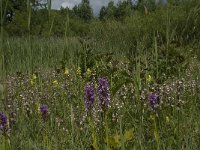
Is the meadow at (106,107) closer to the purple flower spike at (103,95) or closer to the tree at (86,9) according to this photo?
the purple flower spike at (103,95)

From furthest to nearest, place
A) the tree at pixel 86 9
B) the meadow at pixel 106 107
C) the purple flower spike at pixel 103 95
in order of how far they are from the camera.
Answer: the tree at pixel 86 9 → the meadow at pixel 106 107 → the purple flower spike at pixel 103 95

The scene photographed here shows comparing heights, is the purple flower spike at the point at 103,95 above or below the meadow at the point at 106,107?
above

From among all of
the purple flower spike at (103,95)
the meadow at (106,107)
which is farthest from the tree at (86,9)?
the purple flower spike at (103,95)

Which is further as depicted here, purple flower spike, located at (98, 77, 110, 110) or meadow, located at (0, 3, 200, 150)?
meadow, located at (0, 3, 200, 150)

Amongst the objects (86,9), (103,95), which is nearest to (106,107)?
(103,95)

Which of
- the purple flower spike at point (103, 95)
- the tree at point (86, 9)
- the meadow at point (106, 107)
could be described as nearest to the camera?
the purple flower spike at point (103, 95)

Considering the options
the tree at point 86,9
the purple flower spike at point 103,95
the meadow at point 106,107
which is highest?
the tree at point 86,9

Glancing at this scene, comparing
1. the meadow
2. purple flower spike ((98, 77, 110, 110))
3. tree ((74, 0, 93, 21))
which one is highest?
tree ((74, 0, 93, 21))

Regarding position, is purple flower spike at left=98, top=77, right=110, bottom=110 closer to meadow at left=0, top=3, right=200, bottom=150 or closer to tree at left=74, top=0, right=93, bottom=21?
meadow at left=0, top=3, right=200, bottom=150

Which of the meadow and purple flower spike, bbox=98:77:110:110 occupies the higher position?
purple flower spike, bbox=98:77:110:110

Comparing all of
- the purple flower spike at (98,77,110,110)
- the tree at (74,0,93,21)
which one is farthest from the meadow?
the tree at (74,0,93,21)

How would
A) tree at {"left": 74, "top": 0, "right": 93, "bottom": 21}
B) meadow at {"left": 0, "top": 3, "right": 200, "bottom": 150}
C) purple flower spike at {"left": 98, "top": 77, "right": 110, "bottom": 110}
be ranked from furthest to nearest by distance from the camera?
tree at {"left": 74, "top": 0, "right": 93, "bottom": 21}, meadow at {"left": 0, "top": 3, "right": 200, "bottom": 150}, purple flower spike at {"left": 98, "top": 77, "right": 110, "bottom": 110}

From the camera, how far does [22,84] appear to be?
14.3ft

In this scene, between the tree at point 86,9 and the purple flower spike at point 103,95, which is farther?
the tree at point 86,9
